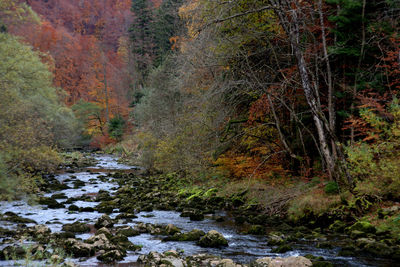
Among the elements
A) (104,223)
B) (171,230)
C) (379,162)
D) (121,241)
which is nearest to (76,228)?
(104,223)

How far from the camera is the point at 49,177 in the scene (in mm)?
23500

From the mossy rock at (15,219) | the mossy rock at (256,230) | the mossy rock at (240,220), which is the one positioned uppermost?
the mossy rock at (15,219)

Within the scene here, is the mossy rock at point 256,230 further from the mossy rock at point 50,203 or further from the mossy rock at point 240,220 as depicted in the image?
the mossy rock at point 50,203

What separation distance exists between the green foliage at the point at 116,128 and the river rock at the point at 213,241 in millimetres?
37224

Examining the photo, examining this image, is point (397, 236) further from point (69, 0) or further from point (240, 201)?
point (69, 0)

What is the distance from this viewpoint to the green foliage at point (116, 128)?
4503cm

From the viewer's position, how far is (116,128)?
4566cm

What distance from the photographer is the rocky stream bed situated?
768 centimetres

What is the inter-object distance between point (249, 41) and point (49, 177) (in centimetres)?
1666

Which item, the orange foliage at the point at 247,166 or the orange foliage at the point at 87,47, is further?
the orange foliage at the point at 87,47

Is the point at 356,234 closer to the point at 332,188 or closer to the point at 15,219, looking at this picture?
the point at 332,188

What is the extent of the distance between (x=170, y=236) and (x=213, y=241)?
1.52 meters

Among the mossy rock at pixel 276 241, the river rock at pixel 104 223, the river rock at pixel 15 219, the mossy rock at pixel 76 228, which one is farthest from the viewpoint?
the river rock at pixel 15 219

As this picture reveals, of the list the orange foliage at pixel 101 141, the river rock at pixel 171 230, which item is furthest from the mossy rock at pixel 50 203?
the orange foliage at pixel 101 141
